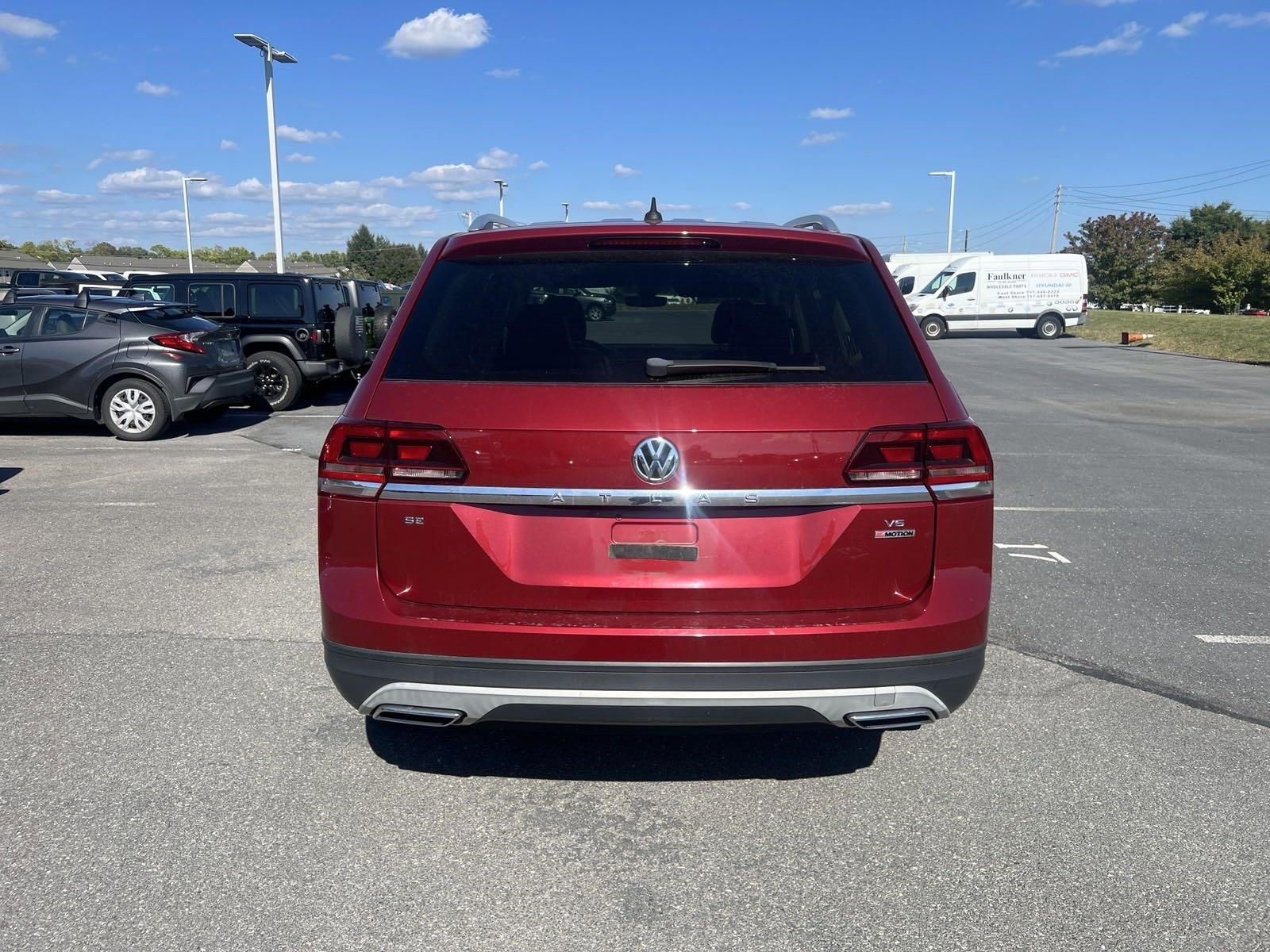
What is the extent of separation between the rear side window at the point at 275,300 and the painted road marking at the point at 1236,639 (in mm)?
12201

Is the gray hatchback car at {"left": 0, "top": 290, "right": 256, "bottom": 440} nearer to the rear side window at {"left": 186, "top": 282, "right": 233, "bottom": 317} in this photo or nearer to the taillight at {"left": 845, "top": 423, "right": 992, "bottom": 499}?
the rear side window at {"left": 186, "top": 282, "right": 233, "bottom": 317}

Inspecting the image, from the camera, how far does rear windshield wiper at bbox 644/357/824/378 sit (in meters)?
2.80

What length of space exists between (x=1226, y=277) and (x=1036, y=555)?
6512 centimetres

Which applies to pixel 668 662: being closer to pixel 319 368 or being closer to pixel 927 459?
pixel 927 459

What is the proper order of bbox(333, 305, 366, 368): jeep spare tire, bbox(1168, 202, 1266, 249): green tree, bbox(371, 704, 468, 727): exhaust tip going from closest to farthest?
bbox(371, 704, 468, 727): exhaust tip, bbox(333, 305, 366, 368): jeep spare tire, bbox(1168, 202, 1266, 249): green tree

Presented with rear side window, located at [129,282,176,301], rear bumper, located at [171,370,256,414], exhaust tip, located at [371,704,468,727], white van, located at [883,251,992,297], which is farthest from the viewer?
white van, located at [883,251,992,297]

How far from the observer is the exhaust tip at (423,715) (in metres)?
2.86

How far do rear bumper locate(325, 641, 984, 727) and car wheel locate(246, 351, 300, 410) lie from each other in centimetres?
1200

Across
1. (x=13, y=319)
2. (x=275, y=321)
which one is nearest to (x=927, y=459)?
(x=13, y=319)

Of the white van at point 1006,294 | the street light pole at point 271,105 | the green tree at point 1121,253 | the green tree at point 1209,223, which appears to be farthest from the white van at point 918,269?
the green tree at point 1209,223

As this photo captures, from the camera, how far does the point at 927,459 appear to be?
2811 millimetres

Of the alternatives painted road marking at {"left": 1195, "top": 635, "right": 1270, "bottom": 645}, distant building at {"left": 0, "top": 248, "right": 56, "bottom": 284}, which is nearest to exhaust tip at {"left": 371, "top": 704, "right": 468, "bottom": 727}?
painted road marking at {"left": 1195, "top": 635, "right": 1270, "bottom": 645}

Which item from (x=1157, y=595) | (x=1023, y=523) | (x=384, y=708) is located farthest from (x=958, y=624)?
(x=1023, y=523)

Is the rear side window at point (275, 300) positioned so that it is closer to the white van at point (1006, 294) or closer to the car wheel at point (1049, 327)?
the white van at point (1006, 294)
